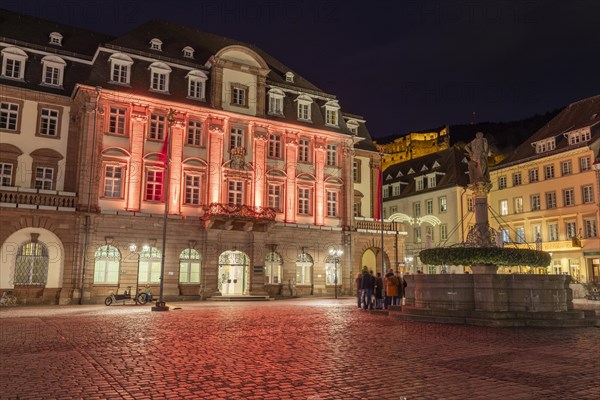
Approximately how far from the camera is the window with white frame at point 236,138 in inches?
1554

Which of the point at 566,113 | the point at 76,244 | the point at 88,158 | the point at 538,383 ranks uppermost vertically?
the point at 566,113

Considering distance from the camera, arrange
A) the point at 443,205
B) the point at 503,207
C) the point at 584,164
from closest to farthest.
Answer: the point at 584,164
the point at 503,207
the point at 443,205

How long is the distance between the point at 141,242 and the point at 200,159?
735 centimetres

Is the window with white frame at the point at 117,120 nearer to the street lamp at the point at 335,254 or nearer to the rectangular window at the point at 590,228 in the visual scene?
the street lamp at the point at 335,254

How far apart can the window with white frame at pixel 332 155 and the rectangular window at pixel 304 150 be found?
204cm

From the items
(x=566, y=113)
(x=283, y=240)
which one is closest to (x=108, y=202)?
(x=283, y=240)

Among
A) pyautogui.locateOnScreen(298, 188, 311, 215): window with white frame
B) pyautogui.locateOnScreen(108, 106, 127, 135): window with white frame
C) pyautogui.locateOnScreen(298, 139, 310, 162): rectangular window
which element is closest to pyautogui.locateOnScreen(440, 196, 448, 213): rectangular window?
pyautogui.locateOnScreen(298, 188, 311, 215): window with white frame

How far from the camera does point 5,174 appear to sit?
32.2 m

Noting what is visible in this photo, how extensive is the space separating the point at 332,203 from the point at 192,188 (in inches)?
483

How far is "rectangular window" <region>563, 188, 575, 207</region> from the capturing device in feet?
158

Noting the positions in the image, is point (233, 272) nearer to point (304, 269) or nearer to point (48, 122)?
point (304, 269)

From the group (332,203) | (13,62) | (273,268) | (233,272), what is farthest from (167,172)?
(332,203)

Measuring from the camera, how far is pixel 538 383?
8.20 meters

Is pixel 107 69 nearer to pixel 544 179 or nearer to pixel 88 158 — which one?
pixel 88 158
